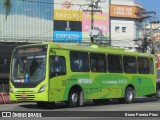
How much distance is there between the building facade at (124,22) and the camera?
7300cm

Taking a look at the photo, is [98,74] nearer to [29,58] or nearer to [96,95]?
[96,95]

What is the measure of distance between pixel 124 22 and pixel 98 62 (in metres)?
51.5

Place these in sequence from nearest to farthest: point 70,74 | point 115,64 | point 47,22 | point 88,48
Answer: point 70,74
point 88,48
point 115,64
point 47,22

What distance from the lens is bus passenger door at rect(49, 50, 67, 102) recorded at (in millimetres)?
21031

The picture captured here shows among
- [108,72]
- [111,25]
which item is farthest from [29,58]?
[111,25]

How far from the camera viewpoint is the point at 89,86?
77.4 feet

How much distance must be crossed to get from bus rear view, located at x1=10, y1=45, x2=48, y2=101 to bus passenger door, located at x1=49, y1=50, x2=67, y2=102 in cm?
33

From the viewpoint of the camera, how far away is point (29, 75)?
69.7ft

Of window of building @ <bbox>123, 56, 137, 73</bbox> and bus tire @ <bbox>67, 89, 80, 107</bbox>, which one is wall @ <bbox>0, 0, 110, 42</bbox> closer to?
window of building @ <bbox>123, 56, 137, 73</bbox>

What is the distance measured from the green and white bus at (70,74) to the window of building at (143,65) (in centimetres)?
66

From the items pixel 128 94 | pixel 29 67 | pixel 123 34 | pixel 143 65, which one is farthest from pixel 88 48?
pixel 123 34

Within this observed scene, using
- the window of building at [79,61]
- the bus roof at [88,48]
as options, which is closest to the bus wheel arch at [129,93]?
the bus roof at [88,48]

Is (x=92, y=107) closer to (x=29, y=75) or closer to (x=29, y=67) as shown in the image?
(x=29, y=75)

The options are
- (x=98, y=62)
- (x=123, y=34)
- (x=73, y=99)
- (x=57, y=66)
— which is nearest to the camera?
(x=57, y=66)
